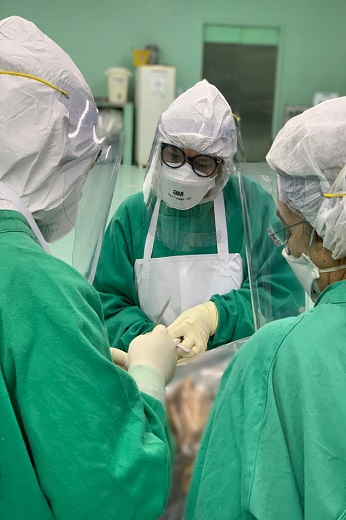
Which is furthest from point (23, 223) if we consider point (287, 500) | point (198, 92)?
point (198, 92)

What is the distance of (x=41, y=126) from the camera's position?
109 cm

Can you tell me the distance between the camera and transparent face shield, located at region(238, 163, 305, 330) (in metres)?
1.55

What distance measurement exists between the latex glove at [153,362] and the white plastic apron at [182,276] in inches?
17.8

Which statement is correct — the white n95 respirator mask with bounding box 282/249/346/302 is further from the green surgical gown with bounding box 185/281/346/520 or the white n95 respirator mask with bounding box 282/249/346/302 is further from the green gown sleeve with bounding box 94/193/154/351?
the green gown sleeve with bounding box 94/193/154/351

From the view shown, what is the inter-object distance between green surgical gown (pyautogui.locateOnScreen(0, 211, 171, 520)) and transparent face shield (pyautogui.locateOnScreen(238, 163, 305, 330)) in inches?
29.7

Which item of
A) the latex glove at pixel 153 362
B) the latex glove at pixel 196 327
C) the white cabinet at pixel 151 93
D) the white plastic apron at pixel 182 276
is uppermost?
the latex glove at pixel 153 362

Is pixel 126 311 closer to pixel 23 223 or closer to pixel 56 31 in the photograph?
pixel 23 223

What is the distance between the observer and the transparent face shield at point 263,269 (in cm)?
155

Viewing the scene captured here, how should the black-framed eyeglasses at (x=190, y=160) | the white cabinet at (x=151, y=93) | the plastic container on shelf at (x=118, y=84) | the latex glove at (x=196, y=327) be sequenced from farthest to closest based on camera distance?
1. the plastic container on shelf at (x=118, y=84)
2. the white cabinet at (x=151, y=93)
3. the black-framed eyeglasses at (x=190, y=160)
4. the latex glove at (x=196, y=327)

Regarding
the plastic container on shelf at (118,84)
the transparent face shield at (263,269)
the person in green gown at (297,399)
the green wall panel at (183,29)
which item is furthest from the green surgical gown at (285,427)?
the green wall panel at (183,29)

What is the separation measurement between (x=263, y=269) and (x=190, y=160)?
0.43m

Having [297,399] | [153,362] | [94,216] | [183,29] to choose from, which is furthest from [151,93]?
[297,399]

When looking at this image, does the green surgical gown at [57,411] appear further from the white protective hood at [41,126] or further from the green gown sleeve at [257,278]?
the green gown sleeve at [257,278]

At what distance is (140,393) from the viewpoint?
3.37ft
